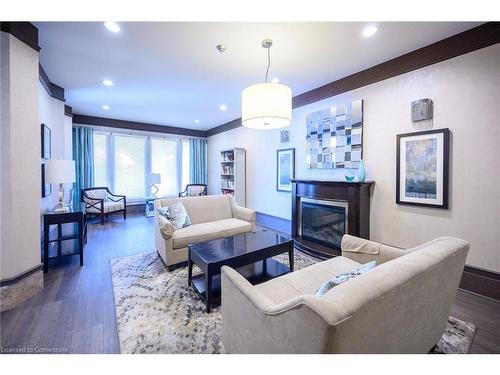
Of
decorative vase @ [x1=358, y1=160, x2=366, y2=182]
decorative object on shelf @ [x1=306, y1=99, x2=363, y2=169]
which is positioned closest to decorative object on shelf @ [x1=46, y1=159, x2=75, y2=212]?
decorative object on shelf @ [x1=306, y1=99, x2=363, y2=169]

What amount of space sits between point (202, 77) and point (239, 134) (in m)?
2.58

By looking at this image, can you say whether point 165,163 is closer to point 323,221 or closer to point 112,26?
point 112,26

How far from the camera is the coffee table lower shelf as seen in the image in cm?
216

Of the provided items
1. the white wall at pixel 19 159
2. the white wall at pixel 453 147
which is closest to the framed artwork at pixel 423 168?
the white wall at pixel 453 147

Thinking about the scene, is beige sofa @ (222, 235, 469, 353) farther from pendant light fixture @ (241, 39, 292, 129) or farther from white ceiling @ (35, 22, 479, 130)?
white ceiling @ (35, 22, 479, 130)

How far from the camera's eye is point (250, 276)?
91.6 inches

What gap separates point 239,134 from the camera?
5828 millimetres

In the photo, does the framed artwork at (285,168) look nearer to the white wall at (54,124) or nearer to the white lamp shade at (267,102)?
the white lamp shade at (267,102)

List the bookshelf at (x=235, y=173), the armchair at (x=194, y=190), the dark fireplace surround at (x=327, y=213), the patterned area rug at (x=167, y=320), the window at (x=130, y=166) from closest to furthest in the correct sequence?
the patterned area rug at (x=167, y=320) → the dark fireplace surround at (x=327, y=213) → the bookshelf at (x=235, y=173) → the window at (x=130, y=166) → the armchair at (x=194, y=190)

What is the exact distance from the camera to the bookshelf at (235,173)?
5.58 m

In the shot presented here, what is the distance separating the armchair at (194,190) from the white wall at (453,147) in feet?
14.9

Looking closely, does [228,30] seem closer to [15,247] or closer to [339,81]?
[339,81]
